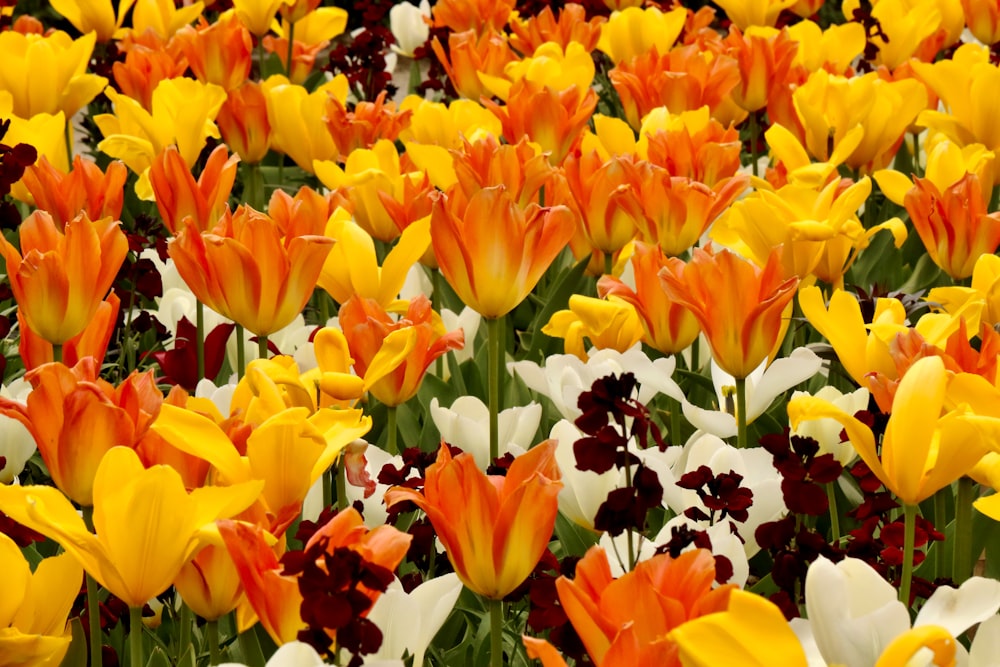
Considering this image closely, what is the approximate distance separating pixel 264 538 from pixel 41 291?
70cm

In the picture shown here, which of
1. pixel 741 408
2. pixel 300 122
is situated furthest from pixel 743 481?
pixel 300 122

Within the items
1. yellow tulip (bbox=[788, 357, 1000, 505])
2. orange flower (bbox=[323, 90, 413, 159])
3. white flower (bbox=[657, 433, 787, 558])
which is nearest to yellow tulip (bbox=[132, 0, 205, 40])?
orange flower (bbox=[323, 90, 413, 159])

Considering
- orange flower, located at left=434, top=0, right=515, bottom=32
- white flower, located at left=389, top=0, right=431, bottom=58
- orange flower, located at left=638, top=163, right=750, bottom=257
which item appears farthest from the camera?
white flower, located at left=389, top=0, right=431, bottom=58

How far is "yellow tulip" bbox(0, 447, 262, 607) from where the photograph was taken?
1112 mm

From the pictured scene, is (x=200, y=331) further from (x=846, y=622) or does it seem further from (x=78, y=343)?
(x=846, y=622)

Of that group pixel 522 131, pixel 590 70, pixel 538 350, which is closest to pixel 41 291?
pixel 538 350

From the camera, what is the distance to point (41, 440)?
129 cm

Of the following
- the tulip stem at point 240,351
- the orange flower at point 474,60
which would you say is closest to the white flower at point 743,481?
the tulip stem at point 240,351

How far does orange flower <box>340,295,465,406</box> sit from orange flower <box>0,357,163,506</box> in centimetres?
29

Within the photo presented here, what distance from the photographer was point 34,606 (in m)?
1.25

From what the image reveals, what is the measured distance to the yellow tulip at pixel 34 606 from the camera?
1165 millimetres

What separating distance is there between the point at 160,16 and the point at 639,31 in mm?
1270

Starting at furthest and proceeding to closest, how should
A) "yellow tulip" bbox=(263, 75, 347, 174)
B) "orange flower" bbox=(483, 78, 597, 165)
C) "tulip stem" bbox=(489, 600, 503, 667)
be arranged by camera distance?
"yellow tulip" bbox=(263, 75, 347, 174)
"orange flower" bbox=(483, 78, 597, 165)
"tulip stem" bbox=(489, 600, 503, 667)

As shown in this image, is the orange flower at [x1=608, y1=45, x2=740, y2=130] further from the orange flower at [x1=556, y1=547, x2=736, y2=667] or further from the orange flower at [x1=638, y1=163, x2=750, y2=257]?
the orange flower at [x1=556, y1=547, x2=736, y2=667]
